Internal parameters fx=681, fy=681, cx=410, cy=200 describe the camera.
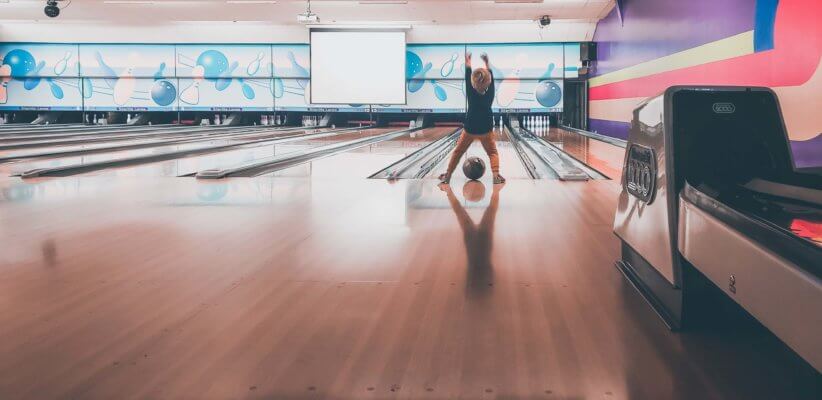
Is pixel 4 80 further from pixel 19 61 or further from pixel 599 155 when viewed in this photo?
pixel 599 155

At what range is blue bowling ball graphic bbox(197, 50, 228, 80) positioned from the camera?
1492cm

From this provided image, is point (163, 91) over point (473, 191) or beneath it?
over

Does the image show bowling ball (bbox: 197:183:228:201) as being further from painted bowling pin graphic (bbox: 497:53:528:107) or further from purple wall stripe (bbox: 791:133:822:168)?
painted bowling pin graphic (bbox: 497:53:528:107)

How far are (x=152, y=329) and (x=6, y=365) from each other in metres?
0.30

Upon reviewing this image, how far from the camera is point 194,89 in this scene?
595 inches

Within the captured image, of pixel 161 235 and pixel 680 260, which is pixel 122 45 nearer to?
pixel 161 235

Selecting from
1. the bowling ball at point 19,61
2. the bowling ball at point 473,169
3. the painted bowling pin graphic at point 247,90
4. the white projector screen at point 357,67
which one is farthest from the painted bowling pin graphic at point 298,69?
the bowling ball at point 473,169

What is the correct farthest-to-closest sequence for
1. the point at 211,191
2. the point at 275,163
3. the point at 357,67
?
Answer: 1. the point at 357,67
2. the point at 275,163
3. the point at 211,191

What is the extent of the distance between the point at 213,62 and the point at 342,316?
1435 centimetres

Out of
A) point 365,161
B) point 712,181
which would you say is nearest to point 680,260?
point 712,181

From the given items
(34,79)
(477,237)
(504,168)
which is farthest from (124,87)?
(477,237)

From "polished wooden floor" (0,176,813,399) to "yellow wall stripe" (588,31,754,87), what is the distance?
335cm

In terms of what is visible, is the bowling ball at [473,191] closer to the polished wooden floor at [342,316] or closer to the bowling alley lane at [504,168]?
the bowling alley lane at [504,168]

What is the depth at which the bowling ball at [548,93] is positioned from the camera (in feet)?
47.5
